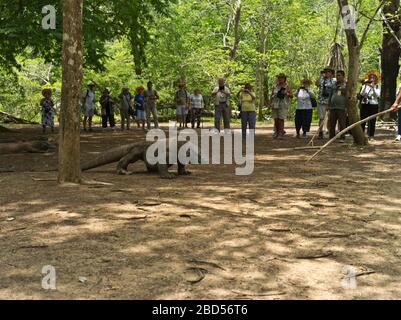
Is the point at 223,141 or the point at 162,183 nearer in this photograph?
the point at 162,183

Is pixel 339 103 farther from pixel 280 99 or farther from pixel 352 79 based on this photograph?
pixel 280 99

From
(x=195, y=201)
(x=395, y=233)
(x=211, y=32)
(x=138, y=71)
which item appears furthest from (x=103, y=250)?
(x=211, y=32)

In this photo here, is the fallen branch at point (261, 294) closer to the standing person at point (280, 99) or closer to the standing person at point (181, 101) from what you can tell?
the standing person at point (280, 99)

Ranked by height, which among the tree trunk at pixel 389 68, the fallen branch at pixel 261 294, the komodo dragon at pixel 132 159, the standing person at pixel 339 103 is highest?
the tree trunk at pixel 389 68

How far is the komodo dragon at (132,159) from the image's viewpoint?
8.26 m

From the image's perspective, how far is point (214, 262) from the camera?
4223mm

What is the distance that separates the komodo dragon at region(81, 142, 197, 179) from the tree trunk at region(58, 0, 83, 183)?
147 cm

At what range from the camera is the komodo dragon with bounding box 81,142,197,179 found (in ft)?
27.1

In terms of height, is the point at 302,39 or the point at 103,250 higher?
the point at 302,39

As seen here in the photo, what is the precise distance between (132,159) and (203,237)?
3.88 m

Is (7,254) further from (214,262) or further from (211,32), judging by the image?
(211,32)

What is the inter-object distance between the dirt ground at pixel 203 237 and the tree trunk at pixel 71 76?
72 cm

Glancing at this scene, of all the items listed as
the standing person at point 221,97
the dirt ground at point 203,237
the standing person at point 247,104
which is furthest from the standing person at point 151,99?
the dirt ground at point 203,237

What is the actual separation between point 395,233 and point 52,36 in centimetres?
886
